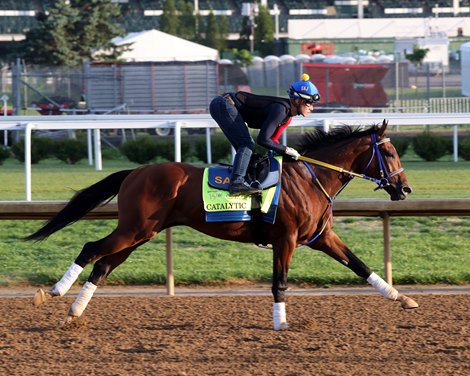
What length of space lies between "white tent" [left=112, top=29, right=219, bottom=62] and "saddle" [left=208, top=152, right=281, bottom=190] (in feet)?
99.4

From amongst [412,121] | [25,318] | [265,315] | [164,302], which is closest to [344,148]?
[265,315]

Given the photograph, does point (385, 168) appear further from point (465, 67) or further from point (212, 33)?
point (212, 33)

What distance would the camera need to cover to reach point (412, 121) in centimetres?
1523

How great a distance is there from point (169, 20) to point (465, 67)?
70.4 ft

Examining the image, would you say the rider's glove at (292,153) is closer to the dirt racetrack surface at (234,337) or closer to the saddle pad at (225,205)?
the saddle pad at (225,205)

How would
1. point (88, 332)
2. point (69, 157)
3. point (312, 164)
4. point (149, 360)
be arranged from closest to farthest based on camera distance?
1. point (149, 360)
2. point (88, 332)
3. point (312, 164)
4. point (69, 157)

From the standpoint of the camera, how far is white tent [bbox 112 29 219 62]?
37844 millimetres

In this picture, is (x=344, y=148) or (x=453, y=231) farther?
(x=453, y=231)

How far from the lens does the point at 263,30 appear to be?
51.1 m

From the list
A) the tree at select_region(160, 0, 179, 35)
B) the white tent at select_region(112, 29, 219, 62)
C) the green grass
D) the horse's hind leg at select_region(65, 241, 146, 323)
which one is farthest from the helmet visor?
the tree at select_region(160, 0, 179, 35)

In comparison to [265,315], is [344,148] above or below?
above

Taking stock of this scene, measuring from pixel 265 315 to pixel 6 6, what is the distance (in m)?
50.0

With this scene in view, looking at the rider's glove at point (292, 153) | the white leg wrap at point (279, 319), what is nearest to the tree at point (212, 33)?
the rider's glove at point (292, 153)

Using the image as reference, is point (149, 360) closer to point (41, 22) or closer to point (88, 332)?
point (88, 332)
